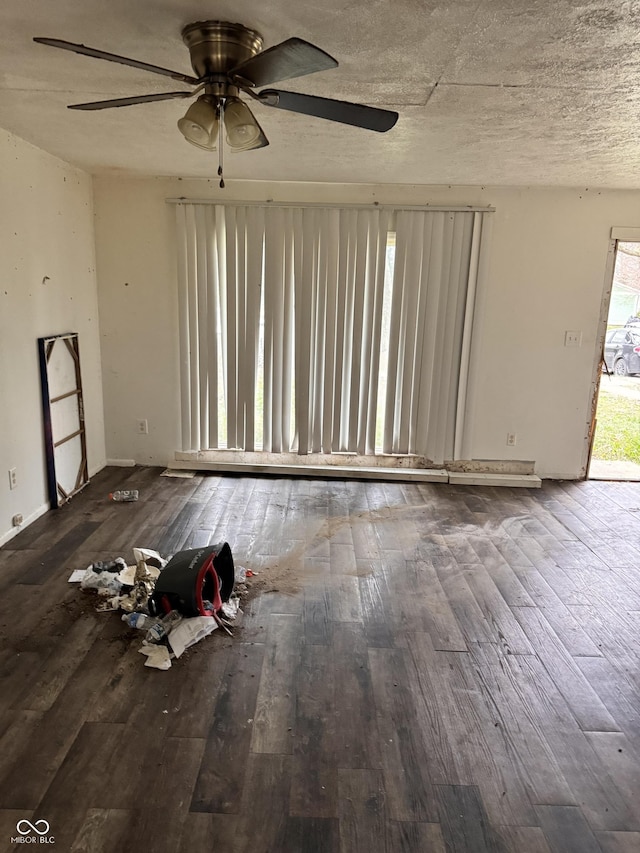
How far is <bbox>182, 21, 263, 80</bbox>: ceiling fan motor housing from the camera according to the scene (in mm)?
1841

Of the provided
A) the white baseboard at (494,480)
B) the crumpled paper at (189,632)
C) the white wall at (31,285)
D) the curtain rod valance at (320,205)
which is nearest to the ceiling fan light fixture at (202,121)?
the white wall at (31,285)

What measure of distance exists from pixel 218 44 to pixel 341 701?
2354 millimetres

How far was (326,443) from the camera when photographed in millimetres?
4773

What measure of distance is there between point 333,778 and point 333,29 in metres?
2.43

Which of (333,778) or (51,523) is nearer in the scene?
(333,778)

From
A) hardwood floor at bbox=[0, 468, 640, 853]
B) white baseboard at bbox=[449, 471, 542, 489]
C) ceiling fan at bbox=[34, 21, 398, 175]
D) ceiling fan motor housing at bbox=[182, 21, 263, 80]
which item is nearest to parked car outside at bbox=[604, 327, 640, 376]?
white baseboard at bbox=[449, 471, 542, 489]

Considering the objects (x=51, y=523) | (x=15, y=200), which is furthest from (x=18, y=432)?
(x=15, y=200)

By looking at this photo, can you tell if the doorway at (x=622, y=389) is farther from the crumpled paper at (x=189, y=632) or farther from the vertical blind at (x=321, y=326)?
the crumpled paper at (x=189, y=632)

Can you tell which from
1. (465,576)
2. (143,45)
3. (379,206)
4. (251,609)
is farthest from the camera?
(379,206)

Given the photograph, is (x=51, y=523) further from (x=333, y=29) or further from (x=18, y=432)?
(x=333, y=29)

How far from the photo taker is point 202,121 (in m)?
1.95

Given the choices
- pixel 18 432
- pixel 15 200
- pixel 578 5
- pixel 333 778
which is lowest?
pixel 333 778

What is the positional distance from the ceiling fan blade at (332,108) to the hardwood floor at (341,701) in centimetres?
208

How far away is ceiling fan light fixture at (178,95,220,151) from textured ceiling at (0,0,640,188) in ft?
0.77
